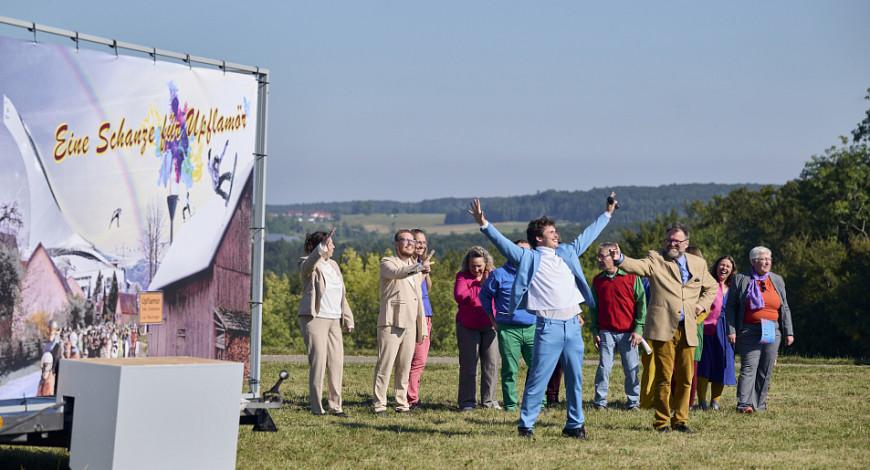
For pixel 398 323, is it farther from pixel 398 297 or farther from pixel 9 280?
pixel 9 280

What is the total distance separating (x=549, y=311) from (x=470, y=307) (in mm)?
2963

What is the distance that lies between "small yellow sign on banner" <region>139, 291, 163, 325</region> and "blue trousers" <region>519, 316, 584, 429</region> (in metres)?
3.54

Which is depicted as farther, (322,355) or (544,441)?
(322,355)

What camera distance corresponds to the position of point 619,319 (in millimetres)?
13156

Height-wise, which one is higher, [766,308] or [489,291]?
[489,291]

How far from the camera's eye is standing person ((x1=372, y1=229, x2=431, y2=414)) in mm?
12680

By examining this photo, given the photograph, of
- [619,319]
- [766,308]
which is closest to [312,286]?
[619,319]

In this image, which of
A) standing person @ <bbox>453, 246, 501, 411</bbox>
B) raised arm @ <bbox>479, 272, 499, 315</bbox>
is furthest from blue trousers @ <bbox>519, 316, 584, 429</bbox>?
standing person @ <bbox>453, 246, 501, 411</bbox>

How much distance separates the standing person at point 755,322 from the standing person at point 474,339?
9.09 ft

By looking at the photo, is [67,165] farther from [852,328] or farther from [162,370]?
[852,328]

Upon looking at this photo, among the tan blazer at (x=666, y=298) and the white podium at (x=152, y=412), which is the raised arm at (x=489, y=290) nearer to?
the tan blazer at (x=666, y=298)

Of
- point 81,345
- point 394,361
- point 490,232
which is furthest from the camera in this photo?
point 394,361

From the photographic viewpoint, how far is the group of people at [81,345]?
795 centimetres

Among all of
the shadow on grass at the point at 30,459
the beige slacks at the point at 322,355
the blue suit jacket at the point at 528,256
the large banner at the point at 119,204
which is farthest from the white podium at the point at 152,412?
the beige slacks at the point at 322,355
